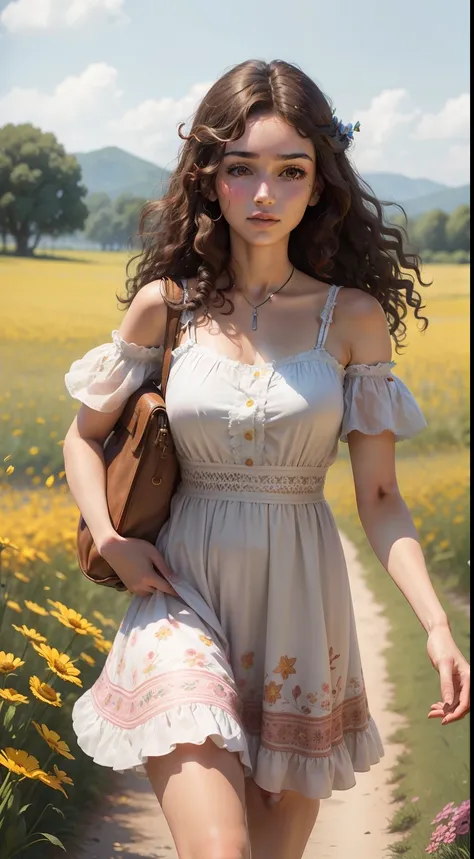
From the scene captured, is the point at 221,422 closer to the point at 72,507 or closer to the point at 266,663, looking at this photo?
the point at 266,663

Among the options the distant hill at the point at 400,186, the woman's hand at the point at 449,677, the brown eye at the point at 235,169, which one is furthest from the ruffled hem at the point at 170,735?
the distant hill at the point at 400,186

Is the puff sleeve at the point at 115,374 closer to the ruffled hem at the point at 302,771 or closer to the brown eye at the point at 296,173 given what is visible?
the brown eye at the point at 296,173

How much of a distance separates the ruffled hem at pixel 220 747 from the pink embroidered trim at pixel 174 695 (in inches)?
0.5

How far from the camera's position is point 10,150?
4707 millimetres

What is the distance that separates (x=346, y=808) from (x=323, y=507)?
60.9 inches

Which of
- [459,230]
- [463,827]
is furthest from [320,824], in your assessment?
[459,230]

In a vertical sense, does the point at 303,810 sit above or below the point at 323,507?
below

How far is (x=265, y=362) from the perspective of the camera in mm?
2193

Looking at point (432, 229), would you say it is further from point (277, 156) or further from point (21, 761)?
point (21, 761)

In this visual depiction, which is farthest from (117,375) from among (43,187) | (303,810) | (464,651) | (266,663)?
(43,187)

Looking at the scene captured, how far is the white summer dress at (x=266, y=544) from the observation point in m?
2.12

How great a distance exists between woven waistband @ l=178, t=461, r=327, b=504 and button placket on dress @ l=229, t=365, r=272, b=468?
0.02m

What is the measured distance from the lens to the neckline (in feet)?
7.14

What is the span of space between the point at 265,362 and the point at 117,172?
10.0ft
